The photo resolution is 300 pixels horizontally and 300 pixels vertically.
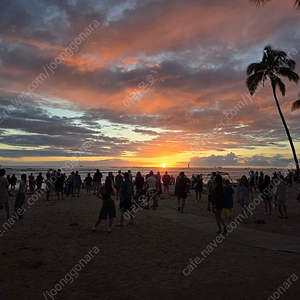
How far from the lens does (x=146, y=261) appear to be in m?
5.70

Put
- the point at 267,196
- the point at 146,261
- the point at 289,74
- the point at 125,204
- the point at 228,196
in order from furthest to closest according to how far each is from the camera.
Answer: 1. the point at 289,74
2. the point at 267,196
3. the point at 228,196
4. the point at 125,204
5. the point at 146,261

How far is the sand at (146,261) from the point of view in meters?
4.25

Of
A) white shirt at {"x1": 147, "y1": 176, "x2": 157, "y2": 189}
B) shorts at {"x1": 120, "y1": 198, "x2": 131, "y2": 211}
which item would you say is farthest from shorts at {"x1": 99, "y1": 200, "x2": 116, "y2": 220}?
white shirt at {"x1": 147, "y1": 176, "x2": 157, "y2": 189}

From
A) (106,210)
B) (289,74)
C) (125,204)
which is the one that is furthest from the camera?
(289,74)

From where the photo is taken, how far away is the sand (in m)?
4.25

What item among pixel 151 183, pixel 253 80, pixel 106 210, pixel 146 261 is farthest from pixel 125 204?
pixel 253 80

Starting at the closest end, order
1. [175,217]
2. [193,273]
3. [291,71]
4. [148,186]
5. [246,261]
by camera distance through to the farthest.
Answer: [193,273] → [246,261] → [175,217] → [148,186] → [291,71]

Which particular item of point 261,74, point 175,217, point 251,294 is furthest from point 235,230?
point 261,74

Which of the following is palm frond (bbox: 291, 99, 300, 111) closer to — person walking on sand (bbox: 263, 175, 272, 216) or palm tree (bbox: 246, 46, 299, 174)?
palm tree (bbox: 246, 46, 299, 174)

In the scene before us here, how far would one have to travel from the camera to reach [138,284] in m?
4.52

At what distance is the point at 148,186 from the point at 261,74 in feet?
61.9

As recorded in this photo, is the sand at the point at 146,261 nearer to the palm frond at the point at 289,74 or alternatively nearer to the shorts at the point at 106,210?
the shorts at the point at 106,210

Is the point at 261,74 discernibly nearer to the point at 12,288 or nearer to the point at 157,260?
the point at 157,260

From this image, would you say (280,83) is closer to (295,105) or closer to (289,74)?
(289,74)
